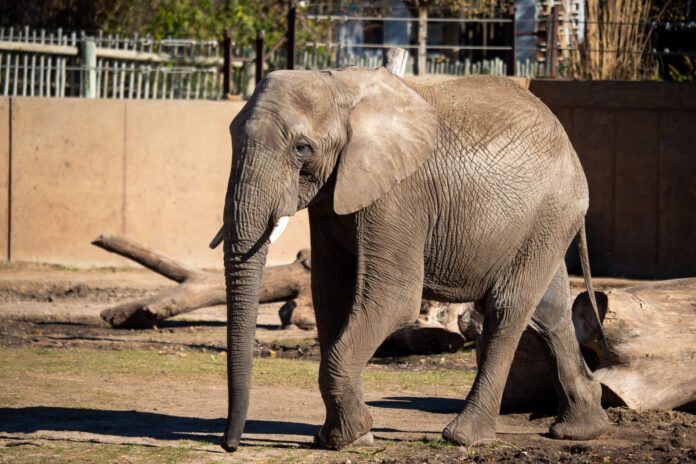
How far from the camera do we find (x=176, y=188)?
14.7m

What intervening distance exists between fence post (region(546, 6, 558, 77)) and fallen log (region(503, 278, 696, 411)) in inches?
343

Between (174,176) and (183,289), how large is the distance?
14.8 feet

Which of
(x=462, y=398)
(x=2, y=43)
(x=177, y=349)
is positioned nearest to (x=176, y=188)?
(x=2, y=43)

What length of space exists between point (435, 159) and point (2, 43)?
11.3 metres

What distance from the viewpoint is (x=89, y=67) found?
50.2 feet

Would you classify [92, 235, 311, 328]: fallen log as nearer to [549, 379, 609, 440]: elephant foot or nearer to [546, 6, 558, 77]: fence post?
[549, 379, 609, 440]: elephant foot

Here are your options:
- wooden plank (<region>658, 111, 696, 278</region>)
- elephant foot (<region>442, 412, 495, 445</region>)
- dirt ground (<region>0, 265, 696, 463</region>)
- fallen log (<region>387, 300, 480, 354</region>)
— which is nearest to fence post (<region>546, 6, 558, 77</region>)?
wooden plank (<region>658, 111, 696, 278</region>)

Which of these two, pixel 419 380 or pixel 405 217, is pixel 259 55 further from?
pixel 405 217

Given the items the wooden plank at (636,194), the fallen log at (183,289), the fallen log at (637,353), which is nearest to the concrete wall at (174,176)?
the wooden plank at (636,194)

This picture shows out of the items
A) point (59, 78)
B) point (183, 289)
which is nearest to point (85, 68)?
point (59, 78)

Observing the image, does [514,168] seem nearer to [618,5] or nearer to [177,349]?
[177,349]

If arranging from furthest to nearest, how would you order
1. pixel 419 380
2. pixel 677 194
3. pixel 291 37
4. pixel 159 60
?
pixel 159 60 < pixel 291 37 < pixel 677 194 < pixel 419 380

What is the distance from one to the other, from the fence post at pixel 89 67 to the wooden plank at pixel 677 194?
8288 mm

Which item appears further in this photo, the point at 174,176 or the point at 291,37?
the point at 291,37
